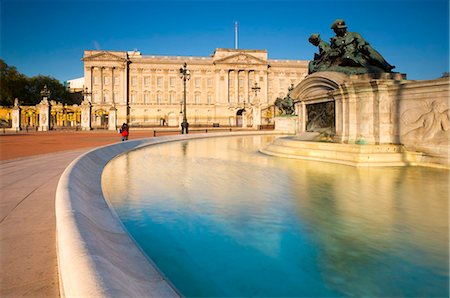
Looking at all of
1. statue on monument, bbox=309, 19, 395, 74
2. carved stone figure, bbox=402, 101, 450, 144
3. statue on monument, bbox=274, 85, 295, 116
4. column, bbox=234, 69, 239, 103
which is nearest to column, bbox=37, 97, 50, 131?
statue on monument, bbox=274, 85, 295, 116

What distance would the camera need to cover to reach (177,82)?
82.0m

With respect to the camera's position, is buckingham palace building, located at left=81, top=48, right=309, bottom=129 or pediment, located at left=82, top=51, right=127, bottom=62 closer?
pediment, located at left=82, top=51, right=127, bottom=62

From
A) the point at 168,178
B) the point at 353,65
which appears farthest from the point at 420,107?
the point at 168,178

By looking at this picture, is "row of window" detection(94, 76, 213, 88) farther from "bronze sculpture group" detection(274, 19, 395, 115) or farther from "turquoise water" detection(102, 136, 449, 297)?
"turquoise water" detection(102, 136, 449, 297)

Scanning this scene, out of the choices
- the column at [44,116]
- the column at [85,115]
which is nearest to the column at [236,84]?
the column at [85,115]

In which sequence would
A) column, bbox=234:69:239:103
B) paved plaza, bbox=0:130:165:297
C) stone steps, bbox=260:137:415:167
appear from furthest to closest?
column, bbox=234:69:239:103 < stone steps, bbox=260:137:415:167 < paved plaza, bbox=0:130:165:297

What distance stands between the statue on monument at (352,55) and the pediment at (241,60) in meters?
70.0

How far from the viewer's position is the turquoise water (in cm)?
264

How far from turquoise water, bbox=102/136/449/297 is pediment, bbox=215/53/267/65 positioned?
76217 mm

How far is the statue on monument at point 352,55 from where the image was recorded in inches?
446

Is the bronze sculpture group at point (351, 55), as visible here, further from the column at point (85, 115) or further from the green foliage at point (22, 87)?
the green foliage at point (22, 87)

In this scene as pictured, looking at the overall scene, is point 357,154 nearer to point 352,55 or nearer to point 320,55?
point 352,55

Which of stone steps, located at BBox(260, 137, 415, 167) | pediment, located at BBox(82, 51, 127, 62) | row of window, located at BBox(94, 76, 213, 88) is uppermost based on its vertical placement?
pediment, located at BBox(82, 51, 127, 62)

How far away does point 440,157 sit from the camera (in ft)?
27.3
